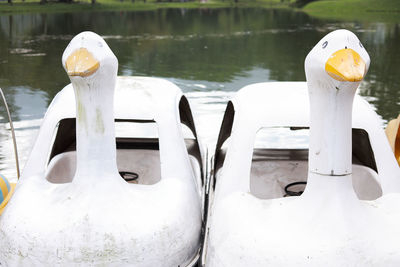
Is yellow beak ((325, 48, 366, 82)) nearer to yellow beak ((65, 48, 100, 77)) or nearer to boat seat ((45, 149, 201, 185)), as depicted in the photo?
yellow beak ((65, 48, 100, 77))

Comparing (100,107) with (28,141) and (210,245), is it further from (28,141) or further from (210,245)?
(28,141)

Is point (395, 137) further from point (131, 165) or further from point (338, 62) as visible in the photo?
point (338, 62)

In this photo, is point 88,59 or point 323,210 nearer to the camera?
point 323,210

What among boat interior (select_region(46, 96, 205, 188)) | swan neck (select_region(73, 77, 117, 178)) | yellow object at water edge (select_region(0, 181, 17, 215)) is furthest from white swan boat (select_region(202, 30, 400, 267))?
yellow object at water edge (select_region(0, 181, 17, 215))

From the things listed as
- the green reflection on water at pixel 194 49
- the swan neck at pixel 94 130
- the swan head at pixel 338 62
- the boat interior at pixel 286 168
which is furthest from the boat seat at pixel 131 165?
the green reflection on water at pixel 194 49

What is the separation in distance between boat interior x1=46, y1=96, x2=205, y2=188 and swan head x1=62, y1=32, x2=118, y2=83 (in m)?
1.14

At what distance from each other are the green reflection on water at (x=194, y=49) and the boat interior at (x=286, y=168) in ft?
12.8

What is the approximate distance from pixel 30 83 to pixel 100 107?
795 cm

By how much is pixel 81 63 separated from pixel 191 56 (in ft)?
37.0

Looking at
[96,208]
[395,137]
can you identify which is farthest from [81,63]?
[395,137]

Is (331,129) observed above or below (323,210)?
above

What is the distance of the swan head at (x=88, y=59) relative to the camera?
3.04 meters

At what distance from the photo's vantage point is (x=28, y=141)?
6.83 meters

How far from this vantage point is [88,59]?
3.05m
